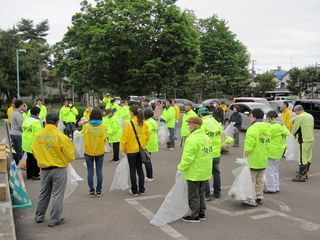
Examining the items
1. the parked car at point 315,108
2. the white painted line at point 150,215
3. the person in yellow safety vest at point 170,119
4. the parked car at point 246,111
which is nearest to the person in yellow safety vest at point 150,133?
the white painted line at point 150,215

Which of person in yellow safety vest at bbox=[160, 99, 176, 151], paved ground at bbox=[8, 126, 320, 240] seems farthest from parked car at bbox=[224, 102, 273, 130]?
paved ground at bbox=[8, 126, 320, 240]

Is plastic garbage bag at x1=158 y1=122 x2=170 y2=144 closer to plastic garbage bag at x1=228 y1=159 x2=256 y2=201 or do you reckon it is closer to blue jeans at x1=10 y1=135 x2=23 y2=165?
blue jeans at x1=10 y1=135 x2=23 y2=165

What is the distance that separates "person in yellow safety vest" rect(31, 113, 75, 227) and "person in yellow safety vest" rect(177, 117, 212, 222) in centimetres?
176

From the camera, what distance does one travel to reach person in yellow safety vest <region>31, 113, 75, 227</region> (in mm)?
5641

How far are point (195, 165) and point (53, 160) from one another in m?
2.15

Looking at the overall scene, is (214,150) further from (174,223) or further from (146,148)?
(174,223)

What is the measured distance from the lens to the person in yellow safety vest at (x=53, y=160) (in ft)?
18.5

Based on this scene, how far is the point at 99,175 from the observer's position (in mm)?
7316

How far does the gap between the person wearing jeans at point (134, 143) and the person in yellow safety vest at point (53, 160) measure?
179 centimetres

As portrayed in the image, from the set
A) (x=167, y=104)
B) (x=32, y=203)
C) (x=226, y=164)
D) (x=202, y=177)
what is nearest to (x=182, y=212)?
(x=202, y=177)

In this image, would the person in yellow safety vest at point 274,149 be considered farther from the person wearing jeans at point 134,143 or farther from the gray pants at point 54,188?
the gray pants at point 54,188

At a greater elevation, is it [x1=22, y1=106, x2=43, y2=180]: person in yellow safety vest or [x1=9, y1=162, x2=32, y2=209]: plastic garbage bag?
[x1=22, y1=106, x2=43, y2=180]: person in yellow safety vest

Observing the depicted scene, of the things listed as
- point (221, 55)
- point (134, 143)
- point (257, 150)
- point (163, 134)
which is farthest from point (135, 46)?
point (221, 55)

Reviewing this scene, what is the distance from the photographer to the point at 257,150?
673cm
